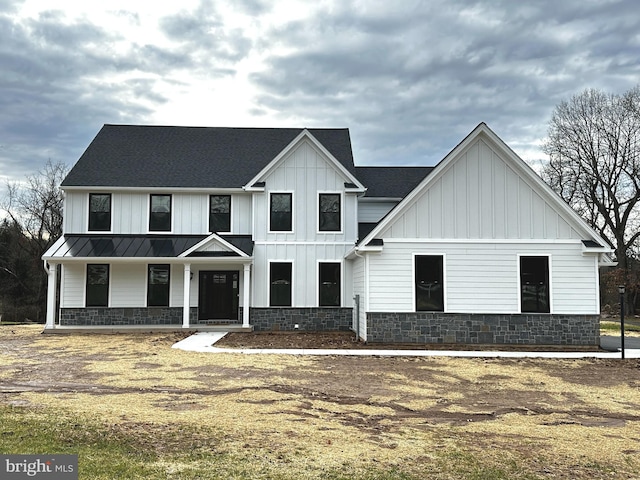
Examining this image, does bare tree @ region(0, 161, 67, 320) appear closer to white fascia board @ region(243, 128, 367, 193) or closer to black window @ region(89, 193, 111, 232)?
black window @ region(89, 193, 111, 232)

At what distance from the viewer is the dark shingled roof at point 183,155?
2106cm

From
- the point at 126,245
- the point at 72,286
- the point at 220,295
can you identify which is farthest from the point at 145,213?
the point at 220,295

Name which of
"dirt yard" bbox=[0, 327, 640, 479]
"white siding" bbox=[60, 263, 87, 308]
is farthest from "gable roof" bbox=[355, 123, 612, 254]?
"white siding" bbox=[60, 263, 87, 308]

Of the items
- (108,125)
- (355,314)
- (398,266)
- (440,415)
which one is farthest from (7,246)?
(440,415)

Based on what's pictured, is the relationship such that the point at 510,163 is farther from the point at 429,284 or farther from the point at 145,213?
the point at 145,213

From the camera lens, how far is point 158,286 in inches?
806

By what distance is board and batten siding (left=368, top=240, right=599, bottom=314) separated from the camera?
1585 cm

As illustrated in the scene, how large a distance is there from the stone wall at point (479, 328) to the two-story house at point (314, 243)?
0.11 ft

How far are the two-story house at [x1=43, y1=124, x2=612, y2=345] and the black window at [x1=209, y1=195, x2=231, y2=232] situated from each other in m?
0.04

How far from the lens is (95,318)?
20109mm

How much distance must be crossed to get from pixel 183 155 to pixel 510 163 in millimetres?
13467

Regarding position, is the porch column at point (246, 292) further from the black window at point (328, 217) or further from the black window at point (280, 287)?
the black window at point (328, 217)

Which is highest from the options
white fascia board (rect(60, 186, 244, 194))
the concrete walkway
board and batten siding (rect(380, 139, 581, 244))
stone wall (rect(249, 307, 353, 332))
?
white fascia board (rect(60, 186, 244, 194))

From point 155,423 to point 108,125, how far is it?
67.0ft
